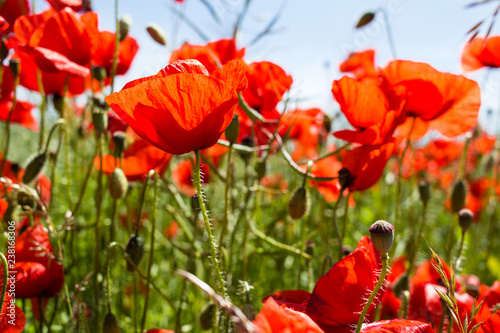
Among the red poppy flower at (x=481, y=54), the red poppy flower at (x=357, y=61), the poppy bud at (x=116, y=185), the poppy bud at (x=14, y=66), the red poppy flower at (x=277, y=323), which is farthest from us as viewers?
the red poppy flower at (x=357, y=61)

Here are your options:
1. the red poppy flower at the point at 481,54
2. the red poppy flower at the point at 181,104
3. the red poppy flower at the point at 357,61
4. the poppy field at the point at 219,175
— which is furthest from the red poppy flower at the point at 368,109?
the red poppy flower at the point at 357,61

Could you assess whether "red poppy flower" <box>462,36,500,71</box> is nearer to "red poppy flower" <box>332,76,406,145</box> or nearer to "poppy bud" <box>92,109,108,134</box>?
"red poppy flower" <box>332,76,406,145</box>

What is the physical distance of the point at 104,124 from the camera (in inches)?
33.1

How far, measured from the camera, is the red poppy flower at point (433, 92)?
0.83m

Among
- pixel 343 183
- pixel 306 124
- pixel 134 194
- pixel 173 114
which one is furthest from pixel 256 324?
pixel 134 194

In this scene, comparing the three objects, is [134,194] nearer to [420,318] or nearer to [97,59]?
[97,59]

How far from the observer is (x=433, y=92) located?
0.83 m

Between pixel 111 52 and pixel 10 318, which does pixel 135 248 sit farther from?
pixel 111 52

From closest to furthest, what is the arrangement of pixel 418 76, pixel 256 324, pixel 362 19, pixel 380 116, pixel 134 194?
pixel 256 324 < pixel 380 116 < pixel 418 76 < pixel 362 19 < pixel 134 194

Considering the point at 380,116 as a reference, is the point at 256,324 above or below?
below

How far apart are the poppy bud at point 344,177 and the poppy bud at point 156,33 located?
0.47m

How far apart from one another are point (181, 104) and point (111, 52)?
62 cm

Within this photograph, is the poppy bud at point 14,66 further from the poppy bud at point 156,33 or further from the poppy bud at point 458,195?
the poppy bud at point 458,195

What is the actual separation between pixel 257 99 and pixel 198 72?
45cm
